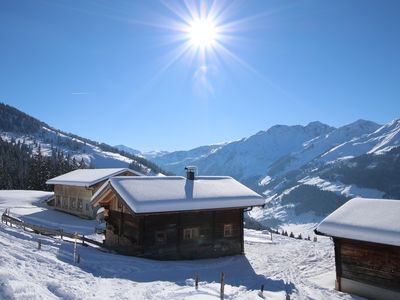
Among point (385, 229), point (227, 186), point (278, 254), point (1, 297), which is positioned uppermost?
point (227, 186)

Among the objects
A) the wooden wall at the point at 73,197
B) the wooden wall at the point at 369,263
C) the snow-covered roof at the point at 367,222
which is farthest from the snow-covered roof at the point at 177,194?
the wooden wall at the point at 73,197

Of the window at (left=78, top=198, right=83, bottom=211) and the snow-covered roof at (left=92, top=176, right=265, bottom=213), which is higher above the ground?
the snow-covered roof at (left=92, top=176, right=265, bottom=213)

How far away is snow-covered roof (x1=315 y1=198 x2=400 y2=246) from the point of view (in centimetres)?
1738

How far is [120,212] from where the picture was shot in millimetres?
26641

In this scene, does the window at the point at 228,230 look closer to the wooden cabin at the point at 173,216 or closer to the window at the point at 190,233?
the wooden cabin at the point at 173,216

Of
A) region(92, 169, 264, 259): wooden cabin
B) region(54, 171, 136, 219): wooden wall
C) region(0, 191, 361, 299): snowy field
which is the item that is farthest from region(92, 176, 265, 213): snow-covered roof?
region(54, 171, 136, 219): wooden wall

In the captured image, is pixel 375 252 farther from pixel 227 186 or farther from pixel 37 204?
pixel 37 204

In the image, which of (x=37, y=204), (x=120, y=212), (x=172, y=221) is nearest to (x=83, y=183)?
(x=37, y=204)

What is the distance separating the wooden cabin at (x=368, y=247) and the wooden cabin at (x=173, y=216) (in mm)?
8579

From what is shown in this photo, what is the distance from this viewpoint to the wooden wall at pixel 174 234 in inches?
954

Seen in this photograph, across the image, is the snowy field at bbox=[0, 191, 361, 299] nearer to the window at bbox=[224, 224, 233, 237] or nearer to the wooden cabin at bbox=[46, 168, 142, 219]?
the window at bbox=[224, 224, 233, 237]

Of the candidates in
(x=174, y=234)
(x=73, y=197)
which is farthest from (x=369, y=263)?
(x=73, y=197)

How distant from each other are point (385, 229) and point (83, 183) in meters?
33.5

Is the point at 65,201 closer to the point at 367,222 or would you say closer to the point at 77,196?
the point at 77,196
